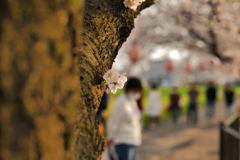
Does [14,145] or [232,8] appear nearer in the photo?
[14,145]

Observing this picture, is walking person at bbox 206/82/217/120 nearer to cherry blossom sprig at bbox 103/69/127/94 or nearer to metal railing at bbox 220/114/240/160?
metal railing at bbox 220/114/240/160

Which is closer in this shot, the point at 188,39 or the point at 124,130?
the point at 124,130

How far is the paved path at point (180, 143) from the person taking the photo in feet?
26.3

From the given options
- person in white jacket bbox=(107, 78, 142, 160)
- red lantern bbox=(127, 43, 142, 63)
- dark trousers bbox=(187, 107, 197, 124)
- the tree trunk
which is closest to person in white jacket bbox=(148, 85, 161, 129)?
red lantern bbox=(127, 43, 142, 63)

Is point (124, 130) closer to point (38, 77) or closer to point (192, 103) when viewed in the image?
point (38, 77)

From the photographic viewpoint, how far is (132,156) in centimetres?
414

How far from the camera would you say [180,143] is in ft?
31.5

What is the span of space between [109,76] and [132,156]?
2159mm

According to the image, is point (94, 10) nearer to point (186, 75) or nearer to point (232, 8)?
point (232, 8)

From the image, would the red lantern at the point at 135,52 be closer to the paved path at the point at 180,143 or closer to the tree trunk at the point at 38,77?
the paved path at the point at 180,143

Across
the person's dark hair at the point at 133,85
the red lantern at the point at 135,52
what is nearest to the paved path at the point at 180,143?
the red lantern at the point at 135,52

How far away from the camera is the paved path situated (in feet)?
26.3

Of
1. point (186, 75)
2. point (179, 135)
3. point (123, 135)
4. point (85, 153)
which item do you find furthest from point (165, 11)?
point (186, 75)

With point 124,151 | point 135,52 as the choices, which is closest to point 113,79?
point 124,151
